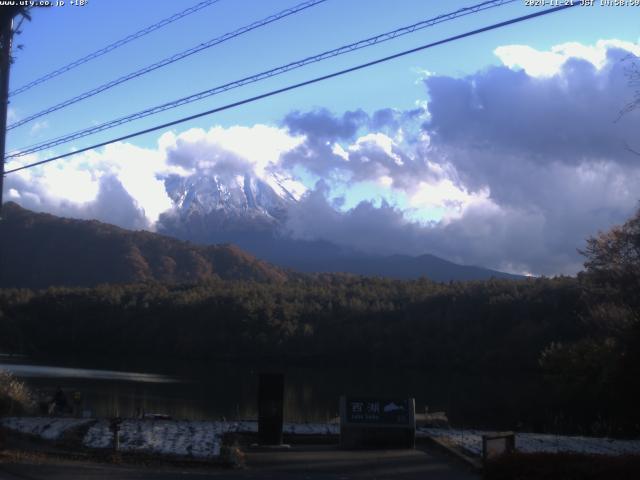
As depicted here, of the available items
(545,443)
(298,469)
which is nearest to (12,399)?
(298,469)

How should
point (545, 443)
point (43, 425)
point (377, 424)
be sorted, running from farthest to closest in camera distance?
point (545, 443) → point (43, 425) → point (377, 424)

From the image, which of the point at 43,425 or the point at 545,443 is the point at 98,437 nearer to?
the point at 43,425

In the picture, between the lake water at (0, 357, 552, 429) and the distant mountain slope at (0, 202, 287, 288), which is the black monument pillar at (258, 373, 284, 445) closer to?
the lake water at (0, 357, 552, 429)

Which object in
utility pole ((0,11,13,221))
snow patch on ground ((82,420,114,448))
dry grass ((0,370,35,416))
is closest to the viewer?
snow patch on ground ((82,420,114,448))

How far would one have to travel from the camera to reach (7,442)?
16281mm

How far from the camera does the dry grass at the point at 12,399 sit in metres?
21.9

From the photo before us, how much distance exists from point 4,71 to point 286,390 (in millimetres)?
39521

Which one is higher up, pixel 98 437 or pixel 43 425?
pixel 43 425

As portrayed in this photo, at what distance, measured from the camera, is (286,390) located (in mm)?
56312

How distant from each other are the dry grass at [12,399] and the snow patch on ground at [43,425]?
1996 millimetres

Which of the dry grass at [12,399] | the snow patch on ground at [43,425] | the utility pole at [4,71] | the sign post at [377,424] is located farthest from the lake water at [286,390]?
the utility pole at [4,71]

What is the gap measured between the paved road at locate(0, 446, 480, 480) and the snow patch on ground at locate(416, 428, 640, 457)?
1125 millimetres

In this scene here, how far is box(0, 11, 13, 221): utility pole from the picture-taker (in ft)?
63.8

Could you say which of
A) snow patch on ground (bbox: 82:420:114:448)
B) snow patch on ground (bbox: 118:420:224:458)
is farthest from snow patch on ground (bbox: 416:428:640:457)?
snow patch on ground (bbox: 82:420:114:448)
